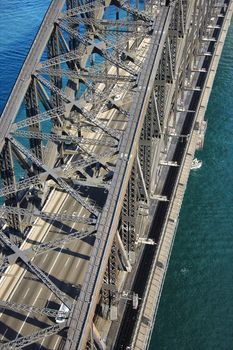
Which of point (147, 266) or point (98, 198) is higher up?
point (98, 198)

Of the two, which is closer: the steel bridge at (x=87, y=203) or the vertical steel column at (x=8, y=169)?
the steel bridge at (x=87, y=203)

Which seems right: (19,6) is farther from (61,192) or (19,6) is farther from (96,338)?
(96,338)

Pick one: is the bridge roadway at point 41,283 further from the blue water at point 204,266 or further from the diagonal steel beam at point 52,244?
the blue water at point 204,266

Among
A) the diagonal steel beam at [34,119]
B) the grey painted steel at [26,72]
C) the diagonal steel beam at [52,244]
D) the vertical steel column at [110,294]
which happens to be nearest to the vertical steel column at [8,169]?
the grey painted steel at [26,72]

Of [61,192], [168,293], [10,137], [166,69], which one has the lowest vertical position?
[168,293]

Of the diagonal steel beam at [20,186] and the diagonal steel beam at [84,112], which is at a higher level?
the diagonal steel beam at [84,112]

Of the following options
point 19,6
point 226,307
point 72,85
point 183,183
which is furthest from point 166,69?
point 19,6

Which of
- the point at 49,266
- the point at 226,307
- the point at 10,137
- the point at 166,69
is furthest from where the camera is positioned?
the point at 226,307
